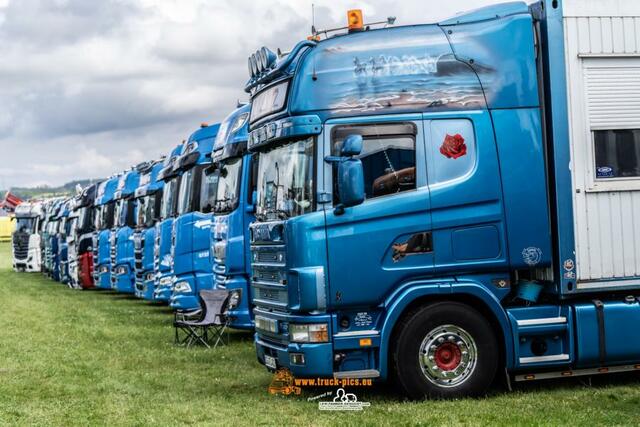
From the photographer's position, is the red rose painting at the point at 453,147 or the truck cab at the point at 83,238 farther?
the truck cab at the point at 83,238

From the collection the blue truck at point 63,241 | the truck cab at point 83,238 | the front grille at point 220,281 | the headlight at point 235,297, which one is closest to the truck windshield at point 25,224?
the blue truck at point 63,241

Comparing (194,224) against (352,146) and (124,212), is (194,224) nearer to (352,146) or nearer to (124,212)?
(352,146)

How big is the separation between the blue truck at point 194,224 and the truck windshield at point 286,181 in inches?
240

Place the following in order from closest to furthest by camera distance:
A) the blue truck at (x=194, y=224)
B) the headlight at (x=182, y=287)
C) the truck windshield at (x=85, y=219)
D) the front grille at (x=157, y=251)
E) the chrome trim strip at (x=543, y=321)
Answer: the chrome trim strip at (x=543, y=321), the blue truck at (x=194, y=224), the headlight at (x=182, y=287), the front grille at (x=157, y=251), the truck windshield at (x=85, y=219)

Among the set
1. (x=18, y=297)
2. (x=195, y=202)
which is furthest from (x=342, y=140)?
(x=18, y=297)

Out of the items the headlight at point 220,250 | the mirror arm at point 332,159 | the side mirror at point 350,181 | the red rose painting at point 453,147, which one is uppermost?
the red rose painting at point 453,147

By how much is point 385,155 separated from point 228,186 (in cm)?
629

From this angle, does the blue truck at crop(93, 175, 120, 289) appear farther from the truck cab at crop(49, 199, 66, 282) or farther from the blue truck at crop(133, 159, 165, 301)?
the truck cab at crop(49, 199, 66, 282)

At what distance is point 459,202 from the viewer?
10359 millimetres

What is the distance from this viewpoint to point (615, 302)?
1072cm

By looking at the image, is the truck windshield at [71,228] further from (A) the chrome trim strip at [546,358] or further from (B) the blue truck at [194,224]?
(A) the chrome trim strip at [546,358]

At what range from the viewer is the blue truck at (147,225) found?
2325 centimetres

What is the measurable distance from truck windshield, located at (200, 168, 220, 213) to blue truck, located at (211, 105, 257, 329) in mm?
716

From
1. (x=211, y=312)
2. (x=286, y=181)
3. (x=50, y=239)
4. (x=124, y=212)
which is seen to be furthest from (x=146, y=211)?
(x=50, y=239)
